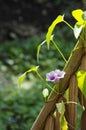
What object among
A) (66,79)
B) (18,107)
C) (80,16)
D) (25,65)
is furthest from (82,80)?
(25,65)

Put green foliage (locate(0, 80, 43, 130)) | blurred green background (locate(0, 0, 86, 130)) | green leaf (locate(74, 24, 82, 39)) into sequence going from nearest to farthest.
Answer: green leaf (locate(74, 24, 82, 39)), green foliage (locate(0, 80, 43, 130)), blurred green background (locate(0, 0, 86, 130))

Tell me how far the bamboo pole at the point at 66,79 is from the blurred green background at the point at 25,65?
63.1 inches

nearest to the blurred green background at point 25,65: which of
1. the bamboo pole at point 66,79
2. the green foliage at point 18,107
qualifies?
the green foliage at point 18,107

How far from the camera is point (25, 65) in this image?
5.09 m

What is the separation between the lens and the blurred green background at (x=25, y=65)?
3.74m

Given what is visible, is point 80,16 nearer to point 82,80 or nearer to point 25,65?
point 82,80

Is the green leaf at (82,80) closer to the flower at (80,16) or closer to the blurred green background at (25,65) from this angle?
the flower at (80,16)

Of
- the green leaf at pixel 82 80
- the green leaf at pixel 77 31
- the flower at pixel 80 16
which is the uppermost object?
the flower at pixel 80 16

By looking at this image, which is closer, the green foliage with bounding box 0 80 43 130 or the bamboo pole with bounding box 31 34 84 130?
the bamboo pole with bounding box 31 34 84 130

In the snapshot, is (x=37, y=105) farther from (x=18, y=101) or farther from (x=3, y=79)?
(x=3, y=79)

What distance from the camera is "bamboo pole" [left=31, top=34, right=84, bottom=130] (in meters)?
1.28

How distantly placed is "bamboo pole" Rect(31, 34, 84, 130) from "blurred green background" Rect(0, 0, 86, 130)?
1.60 m

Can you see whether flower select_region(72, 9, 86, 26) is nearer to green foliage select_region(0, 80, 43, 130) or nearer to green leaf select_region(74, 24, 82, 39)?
green leaf select_region(74, 24, 82, 39)

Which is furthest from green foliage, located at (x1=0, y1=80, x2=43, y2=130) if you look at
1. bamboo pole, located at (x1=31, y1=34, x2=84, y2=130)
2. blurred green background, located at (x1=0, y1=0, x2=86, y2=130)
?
bamboo pole, located at (x1=31, y1=34, x2=84, y2=130)
